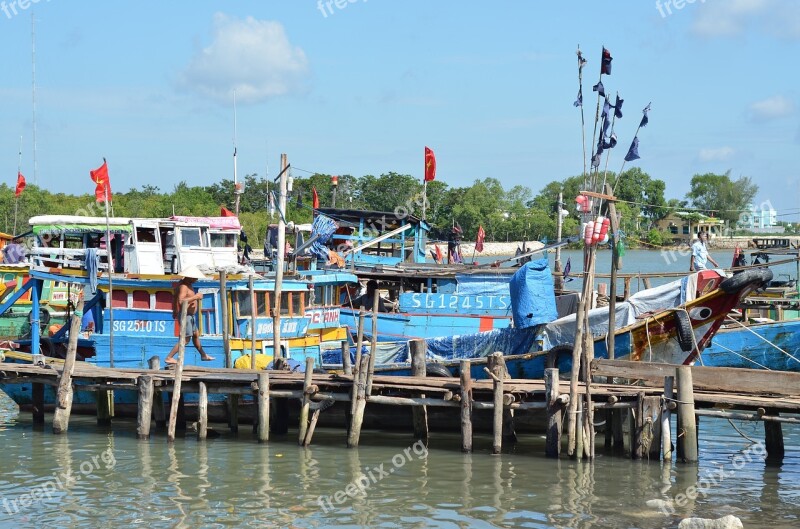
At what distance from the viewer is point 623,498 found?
45.9ft

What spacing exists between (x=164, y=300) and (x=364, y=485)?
26.3 feet

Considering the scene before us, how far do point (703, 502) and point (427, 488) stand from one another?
385 centimetres

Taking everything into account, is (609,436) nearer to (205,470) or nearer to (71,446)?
(205,470)

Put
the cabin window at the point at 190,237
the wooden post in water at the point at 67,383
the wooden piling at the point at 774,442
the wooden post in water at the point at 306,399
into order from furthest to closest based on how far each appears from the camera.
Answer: the cabin window at the point at 190,237, the wooden post in water at the point at 67,383, the wooden post in water at the point at 306,399, the wooden piling at the point at 774,442

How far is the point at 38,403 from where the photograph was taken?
19719mm

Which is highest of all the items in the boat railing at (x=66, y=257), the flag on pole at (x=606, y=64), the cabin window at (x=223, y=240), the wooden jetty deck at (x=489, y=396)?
the flag on pole at (x=606, y=64)

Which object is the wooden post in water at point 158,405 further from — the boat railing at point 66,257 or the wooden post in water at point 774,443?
the wooden post in water at point 774,443

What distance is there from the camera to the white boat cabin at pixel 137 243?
21844 mm

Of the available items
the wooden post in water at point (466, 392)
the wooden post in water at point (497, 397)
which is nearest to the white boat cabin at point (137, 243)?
the wooden post in water at point (466, 392)

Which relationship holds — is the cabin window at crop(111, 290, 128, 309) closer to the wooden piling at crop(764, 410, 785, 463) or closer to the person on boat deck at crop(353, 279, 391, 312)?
the person on boat deck at crop(353, 279, 391, 312)

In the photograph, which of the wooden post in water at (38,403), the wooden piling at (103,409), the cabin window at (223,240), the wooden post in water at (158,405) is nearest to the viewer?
the wooden post in water at (158,405)

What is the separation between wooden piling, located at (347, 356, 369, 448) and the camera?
16453mm

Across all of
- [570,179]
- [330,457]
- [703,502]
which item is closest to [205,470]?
[330,457]

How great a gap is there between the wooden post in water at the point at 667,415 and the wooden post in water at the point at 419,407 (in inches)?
162
